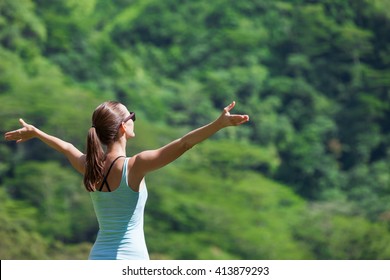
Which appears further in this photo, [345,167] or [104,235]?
[345,167]

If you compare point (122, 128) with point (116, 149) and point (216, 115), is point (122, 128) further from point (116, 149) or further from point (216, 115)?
point (216, 115)

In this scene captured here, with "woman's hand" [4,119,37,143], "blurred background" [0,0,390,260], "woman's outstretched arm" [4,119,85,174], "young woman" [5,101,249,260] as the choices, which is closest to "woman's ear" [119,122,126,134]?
"young woman" [5,101,249,260]

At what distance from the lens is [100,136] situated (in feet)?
7.22

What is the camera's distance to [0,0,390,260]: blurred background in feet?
58.5

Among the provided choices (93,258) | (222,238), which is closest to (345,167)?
(222,238)

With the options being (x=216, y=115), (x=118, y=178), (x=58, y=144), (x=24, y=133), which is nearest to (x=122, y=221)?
(x=118, y=178)

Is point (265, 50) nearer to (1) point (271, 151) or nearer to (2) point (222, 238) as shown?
(1) point (271, 151)

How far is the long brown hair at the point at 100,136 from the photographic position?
7.06ft

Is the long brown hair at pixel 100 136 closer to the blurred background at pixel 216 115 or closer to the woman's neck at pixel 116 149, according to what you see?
the woman's neck at pixel 116 149

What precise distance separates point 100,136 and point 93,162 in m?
0.07

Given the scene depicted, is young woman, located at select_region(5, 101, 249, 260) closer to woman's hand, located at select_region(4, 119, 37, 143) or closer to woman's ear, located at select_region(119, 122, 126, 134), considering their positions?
woman's ear, located at select_region(119, 122, 126, 134)

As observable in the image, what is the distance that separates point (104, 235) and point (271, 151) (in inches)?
721

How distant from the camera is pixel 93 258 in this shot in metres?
2.17

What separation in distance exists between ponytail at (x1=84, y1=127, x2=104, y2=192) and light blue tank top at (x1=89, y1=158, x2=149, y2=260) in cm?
3
